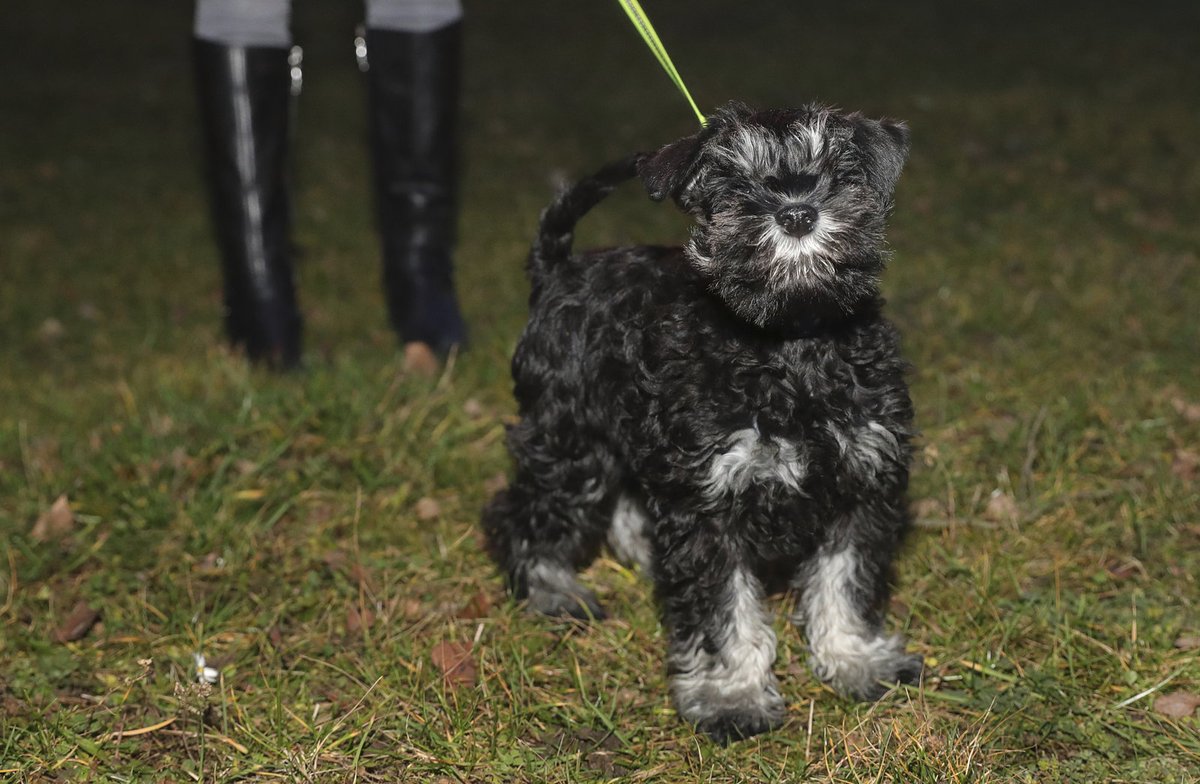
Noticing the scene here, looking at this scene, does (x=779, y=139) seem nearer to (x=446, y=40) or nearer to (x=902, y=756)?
(x=902, y=756)

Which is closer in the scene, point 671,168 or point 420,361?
point 671,168

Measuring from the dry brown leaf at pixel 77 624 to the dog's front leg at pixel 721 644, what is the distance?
187 cm

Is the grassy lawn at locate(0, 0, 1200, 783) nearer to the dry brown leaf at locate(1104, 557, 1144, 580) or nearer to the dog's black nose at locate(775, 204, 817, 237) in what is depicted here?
the dry brown leaf at locate(1104, 557, 1144, 580)

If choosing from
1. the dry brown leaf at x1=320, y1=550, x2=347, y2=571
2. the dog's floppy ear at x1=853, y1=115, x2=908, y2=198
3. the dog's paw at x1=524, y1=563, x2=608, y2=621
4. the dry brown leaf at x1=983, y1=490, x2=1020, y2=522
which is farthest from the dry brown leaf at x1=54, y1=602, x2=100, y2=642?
the dry brown leaf at x1=983, y1=490, x2=1020, y2=522

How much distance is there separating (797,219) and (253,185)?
11.1ft

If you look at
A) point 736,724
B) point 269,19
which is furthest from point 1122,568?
point 269,19

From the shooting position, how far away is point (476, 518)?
170 inches

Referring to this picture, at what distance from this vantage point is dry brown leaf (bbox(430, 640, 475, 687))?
3.44m

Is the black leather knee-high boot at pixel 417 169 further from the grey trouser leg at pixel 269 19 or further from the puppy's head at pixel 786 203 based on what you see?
the puppy's head at pixel 786 203

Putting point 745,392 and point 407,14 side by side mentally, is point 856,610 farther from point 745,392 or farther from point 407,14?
point 407,14

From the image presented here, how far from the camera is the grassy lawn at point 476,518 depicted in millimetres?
3148

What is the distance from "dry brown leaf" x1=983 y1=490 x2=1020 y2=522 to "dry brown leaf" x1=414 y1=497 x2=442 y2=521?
1.90 metres

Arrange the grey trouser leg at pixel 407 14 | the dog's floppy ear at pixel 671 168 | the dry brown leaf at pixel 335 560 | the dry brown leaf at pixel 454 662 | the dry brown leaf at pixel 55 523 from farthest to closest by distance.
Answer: the grey trouser leg at pixel 407 14, the dry brown leaf at pixel 55 523, the dry brown leaf at pixel 335 560, the dry brown leaf at pixel 454 662, the dog's floppy ear at pixel 671 168

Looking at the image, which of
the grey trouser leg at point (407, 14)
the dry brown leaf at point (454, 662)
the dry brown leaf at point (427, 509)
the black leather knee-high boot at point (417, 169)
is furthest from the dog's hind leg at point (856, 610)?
the grey trouser leg at point (407, 14)
